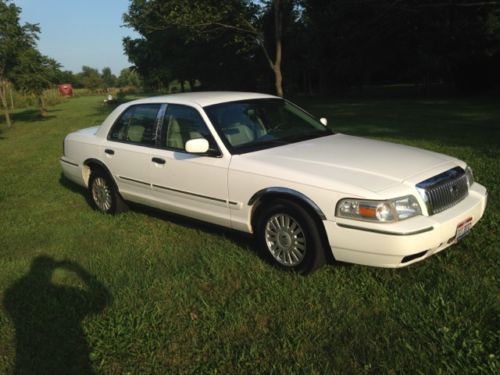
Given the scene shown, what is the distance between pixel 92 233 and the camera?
232 inches

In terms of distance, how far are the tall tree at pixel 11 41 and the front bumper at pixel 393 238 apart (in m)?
23.6

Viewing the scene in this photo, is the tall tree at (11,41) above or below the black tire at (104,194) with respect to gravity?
above

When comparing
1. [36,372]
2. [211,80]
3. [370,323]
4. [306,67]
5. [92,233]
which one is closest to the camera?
[36,372]

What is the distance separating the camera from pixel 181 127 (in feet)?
17.3

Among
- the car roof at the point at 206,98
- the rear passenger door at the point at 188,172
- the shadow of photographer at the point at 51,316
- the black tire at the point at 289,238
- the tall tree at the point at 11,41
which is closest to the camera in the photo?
the shadow of photographer at the point at 51,316

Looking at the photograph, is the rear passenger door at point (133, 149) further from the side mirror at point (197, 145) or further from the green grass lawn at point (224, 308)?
the side mirror at point (197, 145)

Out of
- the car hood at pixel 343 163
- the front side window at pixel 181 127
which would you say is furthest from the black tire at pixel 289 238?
the front side window at pixel 181 127

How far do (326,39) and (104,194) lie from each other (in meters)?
27.0

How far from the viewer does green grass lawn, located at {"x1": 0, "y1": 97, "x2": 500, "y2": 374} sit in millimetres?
3170

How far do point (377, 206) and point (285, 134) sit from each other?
1.69 m

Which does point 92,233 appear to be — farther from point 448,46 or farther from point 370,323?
point 448,46

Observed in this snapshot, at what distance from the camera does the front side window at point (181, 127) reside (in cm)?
501

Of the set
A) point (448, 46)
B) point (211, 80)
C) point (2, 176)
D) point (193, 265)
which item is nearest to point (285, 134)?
point (193, 265)

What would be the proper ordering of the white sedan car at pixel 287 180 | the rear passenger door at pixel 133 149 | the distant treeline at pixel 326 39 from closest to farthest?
the white sedan car at pixel 287 180
the rear passenger door at pixel 133 149
the distant treeline at pixel 326 39
